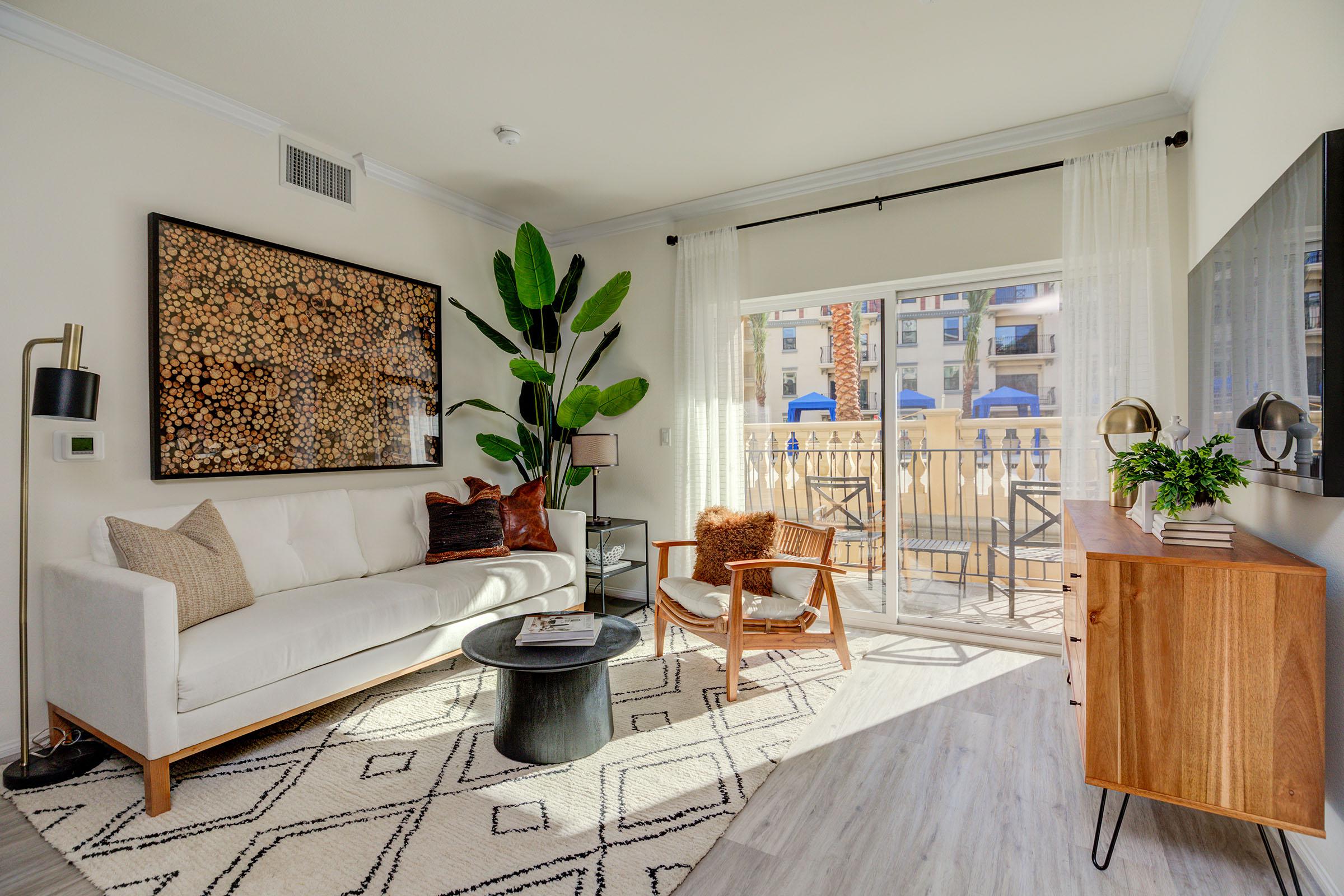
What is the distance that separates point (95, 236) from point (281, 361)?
0.83 m

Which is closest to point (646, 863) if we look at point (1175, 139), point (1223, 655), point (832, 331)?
point (1223, 655)

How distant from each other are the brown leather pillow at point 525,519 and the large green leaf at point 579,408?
516 millimetres

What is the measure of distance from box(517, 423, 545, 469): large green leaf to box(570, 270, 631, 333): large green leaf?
769 millimetres

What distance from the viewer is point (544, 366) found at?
4402 mm

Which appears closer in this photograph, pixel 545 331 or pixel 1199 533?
pixel 1199 533

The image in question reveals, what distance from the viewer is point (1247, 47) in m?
2.17

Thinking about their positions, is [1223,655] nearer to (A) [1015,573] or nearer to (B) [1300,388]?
(B) [1300,388]

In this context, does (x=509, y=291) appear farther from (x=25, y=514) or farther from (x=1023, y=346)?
(x=1023, y=346)

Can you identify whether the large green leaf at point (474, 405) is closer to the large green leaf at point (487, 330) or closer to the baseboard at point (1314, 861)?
the large green leaf at point (487, 330)

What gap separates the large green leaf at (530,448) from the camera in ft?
14.2

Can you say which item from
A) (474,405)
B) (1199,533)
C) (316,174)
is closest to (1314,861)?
(1199,533)

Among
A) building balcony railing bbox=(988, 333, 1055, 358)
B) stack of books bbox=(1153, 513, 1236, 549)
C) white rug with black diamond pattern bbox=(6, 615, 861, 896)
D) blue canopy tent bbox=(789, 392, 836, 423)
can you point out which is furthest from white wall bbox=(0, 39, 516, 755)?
building balcony railing bbox=(988, 333, 1055, 358)

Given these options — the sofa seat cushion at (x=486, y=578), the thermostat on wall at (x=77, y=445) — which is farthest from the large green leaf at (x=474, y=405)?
the thermostat on wall at (x=77, y=445)

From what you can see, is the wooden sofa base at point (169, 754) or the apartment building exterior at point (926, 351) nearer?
the wooden sofa base at point (169, 754)
